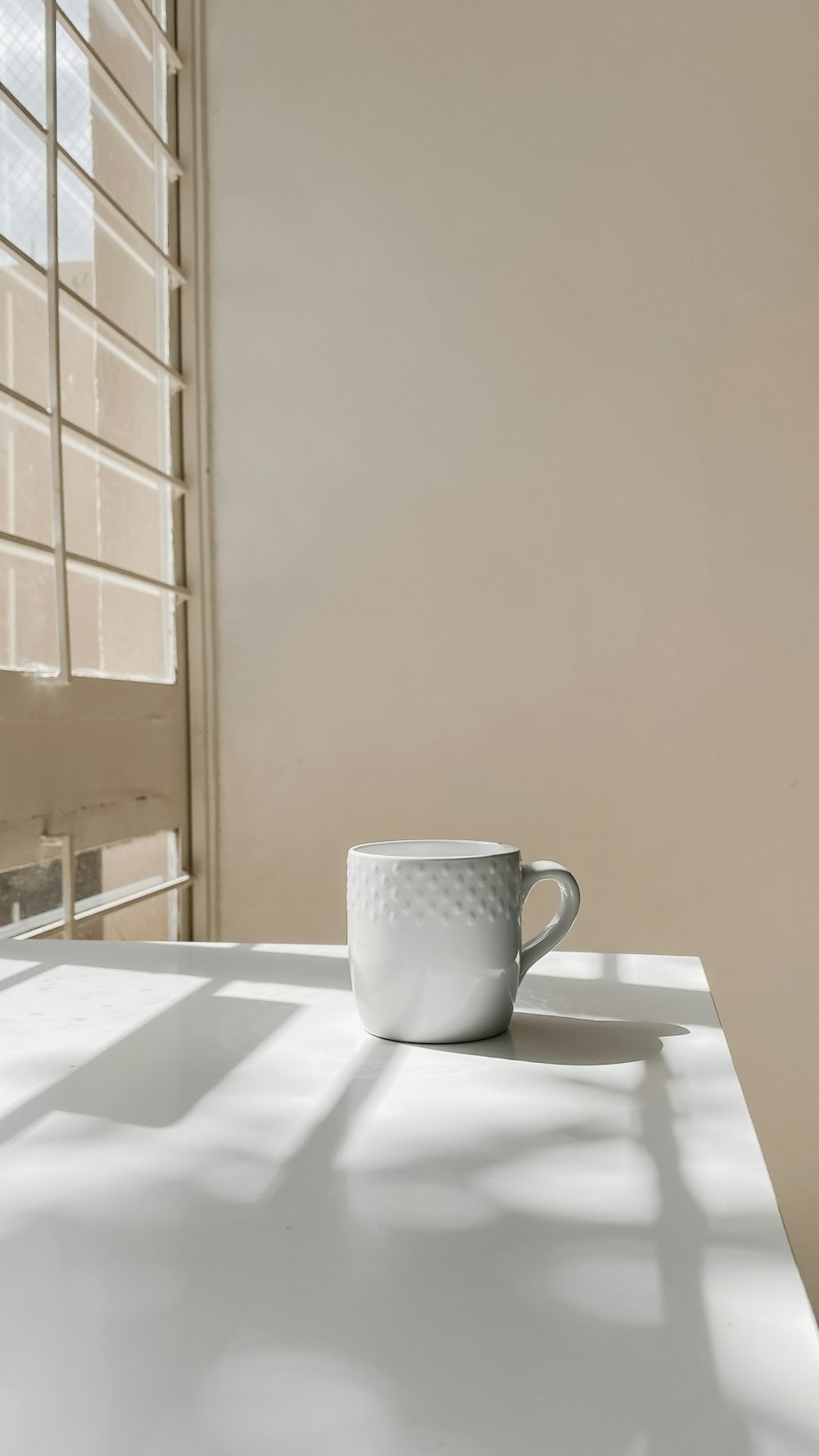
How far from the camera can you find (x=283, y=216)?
1.70 metres

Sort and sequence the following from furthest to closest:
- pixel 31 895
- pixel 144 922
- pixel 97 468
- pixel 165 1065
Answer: pixel 144 922 → pixel 97 468 → pixel 31 895 → pixel 165 1065

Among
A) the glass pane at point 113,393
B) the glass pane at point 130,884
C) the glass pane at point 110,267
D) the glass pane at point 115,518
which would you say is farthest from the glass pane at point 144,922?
the glass pane at point 110,267

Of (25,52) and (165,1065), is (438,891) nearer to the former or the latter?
(165,1065)

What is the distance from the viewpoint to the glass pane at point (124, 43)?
1.58 m

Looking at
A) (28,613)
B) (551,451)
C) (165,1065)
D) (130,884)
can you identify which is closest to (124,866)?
(130,884)

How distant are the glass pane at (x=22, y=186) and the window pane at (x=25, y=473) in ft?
0.61

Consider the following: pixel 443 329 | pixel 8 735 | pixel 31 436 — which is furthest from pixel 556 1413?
pixel 443 329

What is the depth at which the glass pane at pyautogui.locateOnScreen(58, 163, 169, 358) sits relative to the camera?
1.44 meters

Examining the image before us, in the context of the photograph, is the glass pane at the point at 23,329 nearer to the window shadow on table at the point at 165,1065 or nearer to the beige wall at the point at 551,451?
the beige wall at the point at 551,451

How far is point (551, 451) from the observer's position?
64.5 inches

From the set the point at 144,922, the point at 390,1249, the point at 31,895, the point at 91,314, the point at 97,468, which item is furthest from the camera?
the point at 144,922

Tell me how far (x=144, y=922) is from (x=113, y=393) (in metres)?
0.79

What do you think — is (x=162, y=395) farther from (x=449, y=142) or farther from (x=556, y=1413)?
(x=556, y=1413)

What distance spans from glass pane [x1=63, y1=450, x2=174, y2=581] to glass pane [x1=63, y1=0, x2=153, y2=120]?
574 mm
